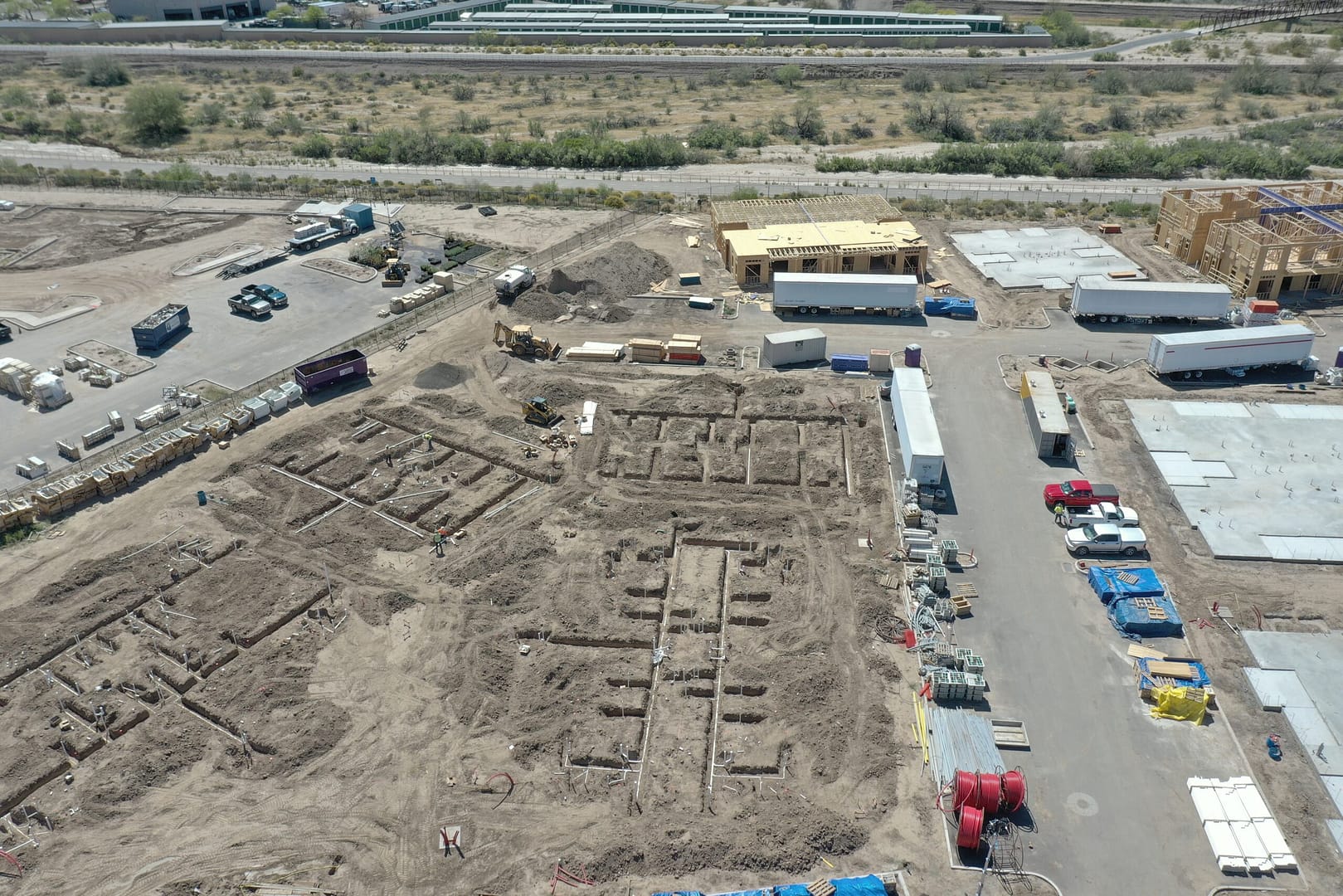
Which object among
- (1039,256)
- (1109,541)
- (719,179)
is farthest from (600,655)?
(719,179)

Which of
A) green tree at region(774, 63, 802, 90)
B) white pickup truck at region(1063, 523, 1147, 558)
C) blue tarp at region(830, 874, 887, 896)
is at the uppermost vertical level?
green tree at region(774, 63, 802, 90)

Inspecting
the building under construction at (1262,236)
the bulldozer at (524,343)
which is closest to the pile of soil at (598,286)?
the bulldozer at (524,343)

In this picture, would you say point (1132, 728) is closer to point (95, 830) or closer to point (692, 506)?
point (692, 506)

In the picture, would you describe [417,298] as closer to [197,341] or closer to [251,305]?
[251,305]

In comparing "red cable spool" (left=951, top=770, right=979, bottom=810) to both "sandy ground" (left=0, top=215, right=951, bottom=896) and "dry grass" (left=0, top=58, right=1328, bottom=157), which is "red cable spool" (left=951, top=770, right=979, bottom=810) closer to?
"sandy ground" (left=0, top=215, right=951, bottom=896)

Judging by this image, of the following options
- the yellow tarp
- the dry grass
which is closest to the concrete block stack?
the yellow tarp
